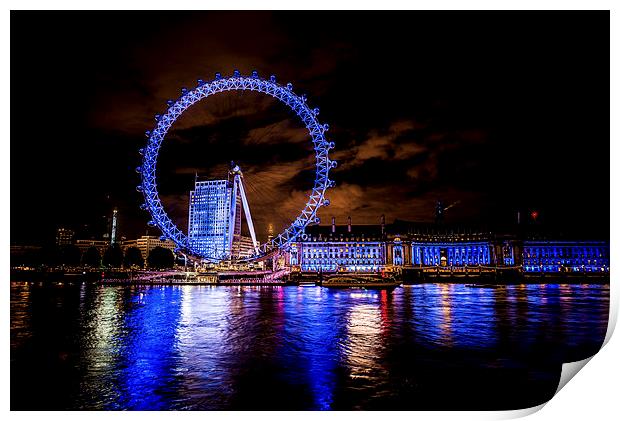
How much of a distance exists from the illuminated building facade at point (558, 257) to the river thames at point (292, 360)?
965 centimetres

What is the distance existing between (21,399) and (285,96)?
35.2 feet

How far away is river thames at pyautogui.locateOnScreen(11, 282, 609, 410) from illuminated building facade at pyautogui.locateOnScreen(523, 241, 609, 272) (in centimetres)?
965

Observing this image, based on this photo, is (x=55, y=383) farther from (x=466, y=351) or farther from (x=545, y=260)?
(x=545, y=260)

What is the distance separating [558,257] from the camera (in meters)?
22.2

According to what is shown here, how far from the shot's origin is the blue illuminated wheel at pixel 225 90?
13.0 metres

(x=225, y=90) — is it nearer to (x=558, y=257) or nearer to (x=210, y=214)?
(x=210, y=214)

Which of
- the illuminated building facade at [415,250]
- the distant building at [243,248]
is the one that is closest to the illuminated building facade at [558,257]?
the illuminated building facade at [415,250]

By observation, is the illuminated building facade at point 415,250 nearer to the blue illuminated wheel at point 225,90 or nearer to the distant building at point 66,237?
the blue illuminated wheel at point 225,90

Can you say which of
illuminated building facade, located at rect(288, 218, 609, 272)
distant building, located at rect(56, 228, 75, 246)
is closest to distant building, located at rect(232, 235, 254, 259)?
illuminated building facade, located at rect(288, 218, 609, 272)

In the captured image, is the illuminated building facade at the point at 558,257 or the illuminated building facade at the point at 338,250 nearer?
the illuminated building facade at the point at 558,257

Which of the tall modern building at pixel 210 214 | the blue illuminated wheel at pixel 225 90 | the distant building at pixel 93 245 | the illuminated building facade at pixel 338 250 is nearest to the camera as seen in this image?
the blue illuminated wheel at pixel 225 90

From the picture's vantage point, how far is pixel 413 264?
2631 centimetres

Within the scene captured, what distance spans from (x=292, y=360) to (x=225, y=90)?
9611 millimetres
